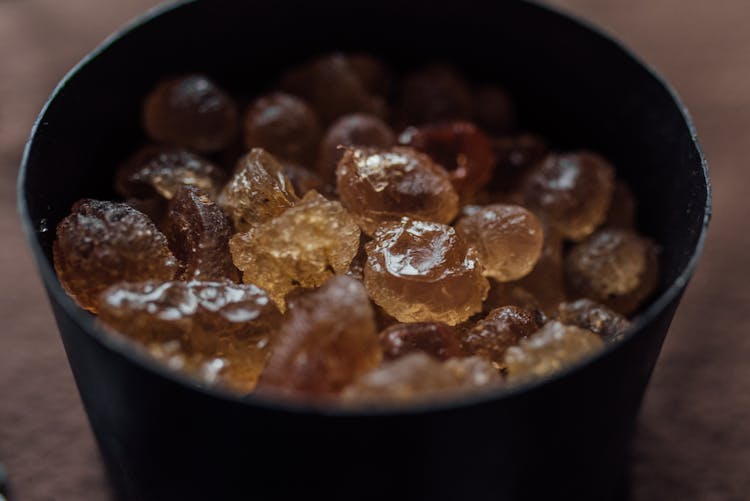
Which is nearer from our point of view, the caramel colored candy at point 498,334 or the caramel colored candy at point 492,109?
the caramel colored candy at point 498,334

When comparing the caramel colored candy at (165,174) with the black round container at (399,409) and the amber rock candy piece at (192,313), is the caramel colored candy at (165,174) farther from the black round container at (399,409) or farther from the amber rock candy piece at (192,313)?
the amber rock candy piece at (192,313)

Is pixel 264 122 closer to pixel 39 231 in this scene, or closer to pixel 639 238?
pixel 39 231

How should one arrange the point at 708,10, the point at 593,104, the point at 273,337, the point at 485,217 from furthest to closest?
the point at 708,10 → the point at 593,104 → the point at 485,217 → the point at 273,337

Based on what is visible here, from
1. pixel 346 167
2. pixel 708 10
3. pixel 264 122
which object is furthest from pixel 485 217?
pixel 708 10

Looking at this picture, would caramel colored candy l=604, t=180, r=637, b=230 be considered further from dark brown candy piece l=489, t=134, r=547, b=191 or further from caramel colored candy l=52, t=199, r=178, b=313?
caramel colored candy l=52, t=199, r=178, b=313

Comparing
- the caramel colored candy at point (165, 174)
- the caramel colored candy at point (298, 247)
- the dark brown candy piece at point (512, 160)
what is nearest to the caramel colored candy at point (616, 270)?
the dark brown candy piece at point (512, 160)

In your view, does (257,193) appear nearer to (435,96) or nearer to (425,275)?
(425,275)

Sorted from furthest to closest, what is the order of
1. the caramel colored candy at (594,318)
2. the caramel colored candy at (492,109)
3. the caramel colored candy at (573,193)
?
the caramel colored candy at (492,109), the caramel colored candy at (573,193), the caramel colored candy at (594,318)
